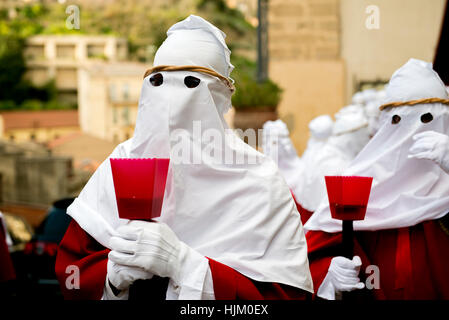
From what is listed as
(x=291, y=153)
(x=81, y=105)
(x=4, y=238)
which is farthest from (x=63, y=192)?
(x=81, y=105)

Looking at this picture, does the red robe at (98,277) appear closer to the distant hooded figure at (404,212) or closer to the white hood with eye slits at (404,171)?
the distant hooded figure at (404,212)

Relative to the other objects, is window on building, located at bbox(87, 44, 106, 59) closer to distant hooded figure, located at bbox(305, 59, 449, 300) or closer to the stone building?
the stone building

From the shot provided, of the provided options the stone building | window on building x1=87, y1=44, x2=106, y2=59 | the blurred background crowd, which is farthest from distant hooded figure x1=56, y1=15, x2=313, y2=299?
window on building x1=87, y1=44, x2=106, y2=59

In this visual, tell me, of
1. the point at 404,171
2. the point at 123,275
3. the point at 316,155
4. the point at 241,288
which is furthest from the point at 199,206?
the point at 316,155

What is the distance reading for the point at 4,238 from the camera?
4.11m

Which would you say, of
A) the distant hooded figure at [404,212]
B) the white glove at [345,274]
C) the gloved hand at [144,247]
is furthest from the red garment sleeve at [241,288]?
the distant hooded figure at [404,212]

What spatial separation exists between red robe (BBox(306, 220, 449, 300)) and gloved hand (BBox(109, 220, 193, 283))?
1.53 m

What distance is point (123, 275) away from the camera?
84.5 inches

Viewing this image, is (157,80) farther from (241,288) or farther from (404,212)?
(404,212)

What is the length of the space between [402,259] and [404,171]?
0.52 metres

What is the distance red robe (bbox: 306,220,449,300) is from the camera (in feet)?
11.4

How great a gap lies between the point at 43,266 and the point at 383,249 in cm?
366
